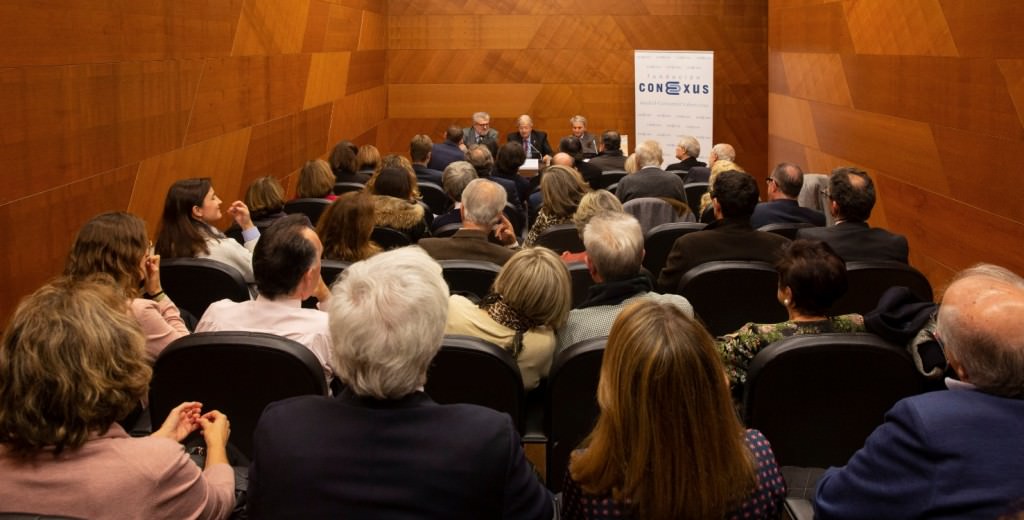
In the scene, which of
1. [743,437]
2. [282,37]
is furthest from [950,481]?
[282,37]

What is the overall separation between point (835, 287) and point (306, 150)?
650cm

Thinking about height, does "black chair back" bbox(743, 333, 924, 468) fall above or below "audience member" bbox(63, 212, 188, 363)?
below

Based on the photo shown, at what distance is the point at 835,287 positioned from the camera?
277 centimetres

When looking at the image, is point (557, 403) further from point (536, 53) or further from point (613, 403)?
point (536, 53)

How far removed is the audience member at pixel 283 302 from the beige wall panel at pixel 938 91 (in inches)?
163

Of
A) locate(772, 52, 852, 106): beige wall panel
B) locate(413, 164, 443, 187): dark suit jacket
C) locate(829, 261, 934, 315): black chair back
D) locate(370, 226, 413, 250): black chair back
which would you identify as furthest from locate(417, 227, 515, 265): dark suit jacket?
locate(772, 52, 852, 106): beige wall panel

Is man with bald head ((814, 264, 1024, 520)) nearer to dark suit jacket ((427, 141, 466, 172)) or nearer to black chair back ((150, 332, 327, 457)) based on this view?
black chair back ((150, 332, 327, 457))

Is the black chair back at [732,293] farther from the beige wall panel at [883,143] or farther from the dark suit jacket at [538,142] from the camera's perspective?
the dark suit jacket at [538,142]

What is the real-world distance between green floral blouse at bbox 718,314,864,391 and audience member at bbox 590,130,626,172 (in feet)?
18.9

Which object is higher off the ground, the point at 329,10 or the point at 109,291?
the point at 329,10

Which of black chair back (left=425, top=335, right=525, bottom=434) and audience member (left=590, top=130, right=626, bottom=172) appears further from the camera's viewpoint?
audience member (left=590, top=130, right=626, bottom=172)

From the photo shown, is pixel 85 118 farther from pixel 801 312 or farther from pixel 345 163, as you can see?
pixel 801 312

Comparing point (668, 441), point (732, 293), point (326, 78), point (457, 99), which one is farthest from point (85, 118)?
point (457, 99)

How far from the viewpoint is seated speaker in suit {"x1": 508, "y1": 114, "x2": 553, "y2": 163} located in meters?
10.7
